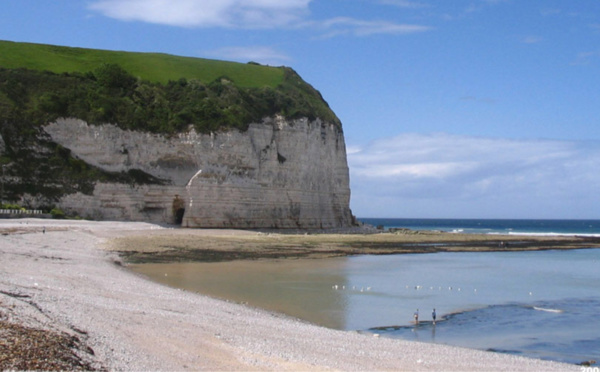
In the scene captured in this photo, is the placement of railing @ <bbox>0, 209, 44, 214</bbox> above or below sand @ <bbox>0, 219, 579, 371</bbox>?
above

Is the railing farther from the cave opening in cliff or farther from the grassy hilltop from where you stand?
the cave opening in cliff

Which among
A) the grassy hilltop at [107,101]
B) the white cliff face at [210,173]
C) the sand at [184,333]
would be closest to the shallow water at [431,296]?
the sand at [184,333]

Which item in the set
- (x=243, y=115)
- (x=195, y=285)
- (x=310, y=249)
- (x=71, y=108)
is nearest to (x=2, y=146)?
(x=71, y=108)

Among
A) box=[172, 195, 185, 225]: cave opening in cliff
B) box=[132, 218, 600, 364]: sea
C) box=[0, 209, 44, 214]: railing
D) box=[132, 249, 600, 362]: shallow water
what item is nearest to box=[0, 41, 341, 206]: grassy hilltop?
box=[0, 209, 44, 214]: railing

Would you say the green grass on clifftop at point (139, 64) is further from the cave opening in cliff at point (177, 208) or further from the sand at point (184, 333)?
the sand at point (184, 333)

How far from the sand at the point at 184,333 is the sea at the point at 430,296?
173cm

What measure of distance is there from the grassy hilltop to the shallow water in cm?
2099

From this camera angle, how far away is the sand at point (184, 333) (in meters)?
8.09

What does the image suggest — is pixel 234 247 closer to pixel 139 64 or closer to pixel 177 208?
pixel 177 208

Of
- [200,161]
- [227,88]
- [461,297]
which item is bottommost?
[461,297]

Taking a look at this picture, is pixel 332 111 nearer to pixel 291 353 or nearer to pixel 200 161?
pixel 200 161

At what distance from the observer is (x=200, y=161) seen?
45.9m

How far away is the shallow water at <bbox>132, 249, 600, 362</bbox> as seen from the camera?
13.7 m

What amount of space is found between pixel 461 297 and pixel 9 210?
91.9ft
